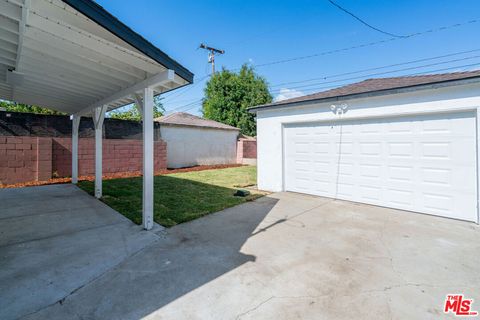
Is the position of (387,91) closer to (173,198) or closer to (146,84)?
A: (146,84)

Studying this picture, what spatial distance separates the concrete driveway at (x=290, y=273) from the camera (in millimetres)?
2254

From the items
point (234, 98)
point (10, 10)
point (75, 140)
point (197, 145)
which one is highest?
point (234, 98)

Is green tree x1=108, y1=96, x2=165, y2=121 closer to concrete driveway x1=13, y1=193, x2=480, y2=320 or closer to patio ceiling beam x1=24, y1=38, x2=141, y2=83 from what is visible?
patio ceiling beam x1=24, y1=38, x2=141, y2=83

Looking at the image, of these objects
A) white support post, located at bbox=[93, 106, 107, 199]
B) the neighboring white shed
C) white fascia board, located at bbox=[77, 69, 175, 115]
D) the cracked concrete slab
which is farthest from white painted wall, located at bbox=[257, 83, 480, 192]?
the neighboring white shed

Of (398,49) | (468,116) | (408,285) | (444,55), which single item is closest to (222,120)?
(398,49)

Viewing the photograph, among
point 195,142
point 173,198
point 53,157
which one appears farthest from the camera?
point 195,142

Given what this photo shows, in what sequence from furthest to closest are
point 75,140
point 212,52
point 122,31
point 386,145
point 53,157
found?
point 212,52 < point 53,157 < point 75,140 < point 386,145 < point 122,31

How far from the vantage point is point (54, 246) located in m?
3.61

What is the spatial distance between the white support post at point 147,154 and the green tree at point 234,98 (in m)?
18.8

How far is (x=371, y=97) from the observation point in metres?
5.86

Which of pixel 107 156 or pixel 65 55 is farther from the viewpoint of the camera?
pixel 107 156

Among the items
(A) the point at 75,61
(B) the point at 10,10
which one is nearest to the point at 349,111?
(A) the point at 75,61

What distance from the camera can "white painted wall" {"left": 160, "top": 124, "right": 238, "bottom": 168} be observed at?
14.0 meters

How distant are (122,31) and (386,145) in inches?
231
